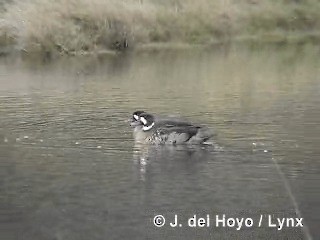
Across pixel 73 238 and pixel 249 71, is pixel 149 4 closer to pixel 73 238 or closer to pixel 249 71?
pixel 249 71

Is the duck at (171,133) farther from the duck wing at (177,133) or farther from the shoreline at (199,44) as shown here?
the shoreline at (199,44)

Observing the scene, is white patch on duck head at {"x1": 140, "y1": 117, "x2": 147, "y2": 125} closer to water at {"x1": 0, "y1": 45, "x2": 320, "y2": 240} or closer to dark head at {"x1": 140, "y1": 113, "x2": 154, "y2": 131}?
dark head at {"x1": 140, "y1": 113, "x2": 154, "y2": 131}

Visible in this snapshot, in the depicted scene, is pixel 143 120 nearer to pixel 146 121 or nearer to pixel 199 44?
pixel 146 121

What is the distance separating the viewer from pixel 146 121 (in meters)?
16.7

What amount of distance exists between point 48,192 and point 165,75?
65.3 feet

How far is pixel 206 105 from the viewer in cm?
2234

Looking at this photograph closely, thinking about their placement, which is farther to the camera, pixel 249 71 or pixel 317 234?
pixel 249 71

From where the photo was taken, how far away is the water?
11.1m

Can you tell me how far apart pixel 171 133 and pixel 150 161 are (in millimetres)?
1329

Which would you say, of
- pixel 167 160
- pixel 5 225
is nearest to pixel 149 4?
pixel 167 160

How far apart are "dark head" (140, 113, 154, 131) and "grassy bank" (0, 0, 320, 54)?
27.6 m

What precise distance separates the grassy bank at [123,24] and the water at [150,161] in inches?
607

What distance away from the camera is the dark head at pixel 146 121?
16.4 meters

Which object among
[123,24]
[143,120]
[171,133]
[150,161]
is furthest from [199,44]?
[150,161]
